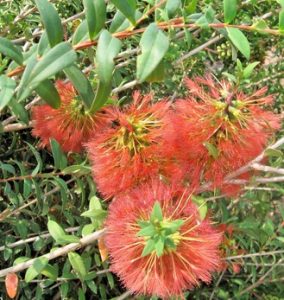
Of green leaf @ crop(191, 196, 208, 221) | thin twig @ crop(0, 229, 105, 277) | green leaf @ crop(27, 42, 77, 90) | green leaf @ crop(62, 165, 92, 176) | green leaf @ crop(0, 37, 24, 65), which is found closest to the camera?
green leaf @ crop(27, 42, 77, 90)

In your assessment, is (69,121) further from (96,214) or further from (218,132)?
(218,132)

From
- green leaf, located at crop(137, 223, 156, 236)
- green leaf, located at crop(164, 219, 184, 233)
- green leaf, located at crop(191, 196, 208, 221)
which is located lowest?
green leaf, located at crop(191, 196, 208, 221)

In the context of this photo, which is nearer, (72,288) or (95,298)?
(72,288)

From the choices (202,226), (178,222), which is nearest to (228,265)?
(202,226)

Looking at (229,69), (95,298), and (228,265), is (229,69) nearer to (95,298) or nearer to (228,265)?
(228,265)

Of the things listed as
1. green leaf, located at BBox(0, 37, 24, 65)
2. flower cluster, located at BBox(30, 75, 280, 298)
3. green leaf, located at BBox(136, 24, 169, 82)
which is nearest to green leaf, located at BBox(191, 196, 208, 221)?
flower cluster, located at BBox(30, 75, 280, 298)

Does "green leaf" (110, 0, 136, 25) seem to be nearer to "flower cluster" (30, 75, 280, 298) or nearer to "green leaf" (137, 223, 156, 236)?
"flower cluster" (30, 75, 280, 298)

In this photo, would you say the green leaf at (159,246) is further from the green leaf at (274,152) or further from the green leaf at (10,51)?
the green leaf at (10,51)
